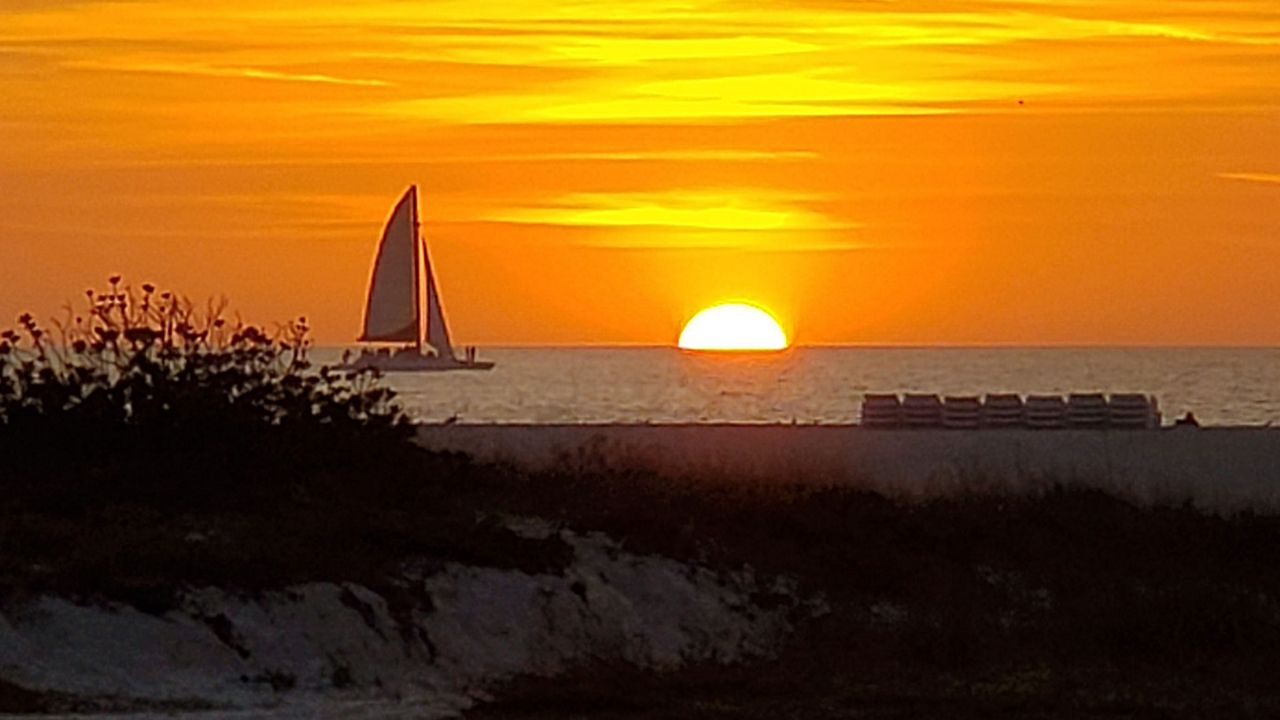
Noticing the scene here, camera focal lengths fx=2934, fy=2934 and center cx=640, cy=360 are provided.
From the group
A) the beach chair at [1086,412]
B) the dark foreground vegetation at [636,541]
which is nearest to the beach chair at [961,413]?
the beach chair at [1086,412]

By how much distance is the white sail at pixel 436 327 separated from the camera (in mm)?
98500

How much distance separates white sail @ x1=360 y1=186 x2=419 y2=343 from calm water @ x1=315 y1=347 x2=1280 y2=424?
2074 mm

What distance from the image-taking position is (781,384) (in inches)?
4788

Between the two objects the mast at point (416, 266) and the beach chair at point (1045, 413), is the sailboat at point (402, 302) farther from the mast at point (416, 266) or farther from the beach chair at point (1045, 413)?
the beach chair at point (1045, 413)

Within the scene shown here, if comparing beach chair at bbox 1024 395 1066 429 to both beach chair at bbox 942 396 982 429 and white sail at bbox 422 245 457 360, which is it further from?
white sail at bbox 422 245 457 360

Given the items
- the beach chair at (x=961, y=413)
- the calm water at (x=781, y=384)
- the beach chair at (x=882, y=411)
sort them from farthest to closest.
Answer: the calm water at (x=781, y=384)
the beach chair at (x=882, y=411)
the beach chair at (x=961, y=413)

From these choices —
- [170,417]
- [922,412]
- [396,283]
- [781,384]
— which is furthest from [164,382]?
[781,384]

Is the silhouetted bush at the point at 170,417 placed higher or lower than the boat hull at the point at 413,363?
lower

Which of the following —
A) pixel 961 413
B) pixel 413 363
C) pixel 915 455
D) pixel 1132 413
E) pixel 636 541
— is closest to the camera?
pixel 636 541

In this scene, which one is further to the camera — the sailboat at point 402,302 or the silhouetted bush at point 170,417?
the sailboat at point 402,302

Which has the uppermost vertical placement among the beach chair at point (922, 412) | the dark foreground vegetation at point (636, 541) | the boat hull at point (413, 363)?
the boat hull at point (413, 363)

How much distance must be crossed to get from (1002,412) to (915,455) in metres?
10.9

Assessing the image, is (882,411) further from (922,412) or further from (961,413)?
(961,413)

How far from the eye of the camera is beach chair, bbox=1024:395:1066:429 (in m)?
43.3
